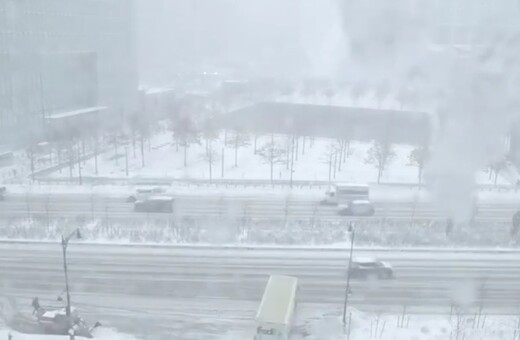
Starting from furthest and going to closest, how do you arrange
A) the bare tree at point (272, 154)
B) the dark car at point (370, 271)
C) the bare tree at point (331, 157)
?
1. the bare tree at point (272, 154)
2. the bare tree at point (331, 157)
3. the dark car at point (370, 271)

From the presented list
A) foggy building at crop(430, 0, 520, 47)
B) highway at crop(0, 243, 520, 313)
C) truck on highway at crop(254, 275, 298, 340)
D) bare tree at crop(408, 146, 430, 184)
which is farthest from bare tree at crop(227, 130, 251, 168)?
foggy building at crop(430, 0, 520, 47)

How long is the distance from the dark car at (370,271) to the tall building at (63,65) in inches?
331

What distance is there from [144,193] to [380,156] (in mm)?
4006

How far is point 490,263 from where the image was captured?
Result: 634cm

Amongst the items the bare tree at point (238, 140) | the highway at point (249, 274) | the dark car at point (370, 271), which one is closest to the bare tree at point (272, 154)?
the bare tree at point (238, 140)

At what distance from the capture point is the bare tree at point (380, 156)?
9.88 meters

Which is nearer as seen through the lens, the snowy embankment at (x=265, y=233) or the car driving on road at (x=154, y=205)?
the snowy embankment at (x=265, y=233)

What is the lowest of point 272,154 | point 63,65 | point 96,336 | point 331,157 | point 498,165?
point 96,336

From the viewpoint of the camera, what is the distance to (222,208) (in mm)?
8203

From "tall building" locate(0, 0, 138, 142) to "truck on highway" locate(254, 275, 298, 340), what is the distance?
28.1 ft

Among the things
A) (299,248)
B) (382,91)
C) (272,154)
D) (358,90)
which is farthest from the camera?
(272,154)

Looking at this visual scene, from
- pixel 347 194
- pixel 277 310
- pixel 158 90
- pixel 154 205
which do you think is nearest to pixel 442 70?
pixel 277 310

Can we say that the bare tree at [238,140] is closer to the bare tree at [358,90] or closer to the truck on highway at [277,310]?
the truck on highway at [277,310]

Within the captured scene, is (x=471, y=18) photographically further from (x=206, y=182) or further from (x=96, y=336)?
(x=206, y=182)
